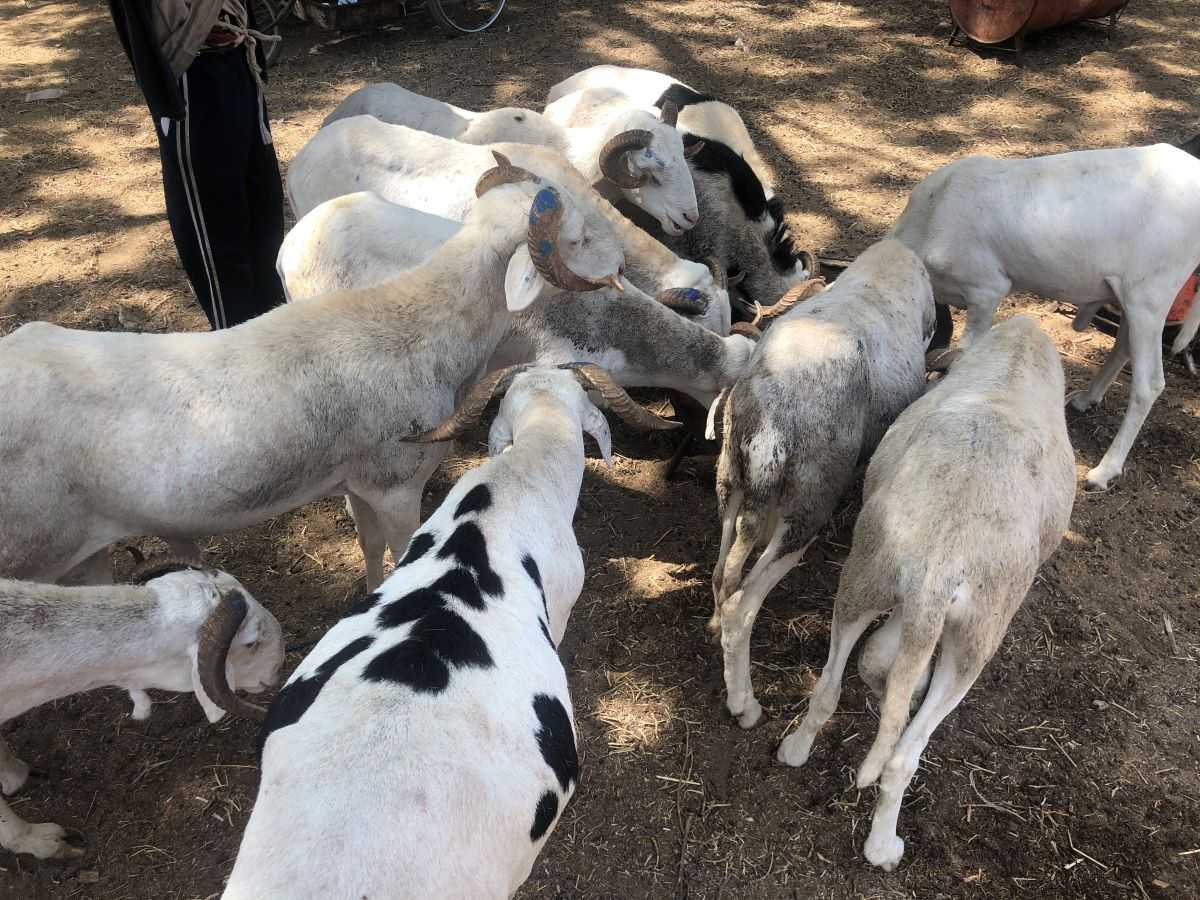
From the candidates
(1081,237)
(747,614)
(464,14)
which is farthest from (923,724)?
(464,14)

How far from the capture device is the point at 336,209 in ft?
15.1

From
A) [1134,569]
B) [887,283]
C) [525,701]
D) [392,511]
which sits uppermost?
[887,283]

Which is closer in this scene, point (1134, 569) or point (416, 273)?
point (416, 273)

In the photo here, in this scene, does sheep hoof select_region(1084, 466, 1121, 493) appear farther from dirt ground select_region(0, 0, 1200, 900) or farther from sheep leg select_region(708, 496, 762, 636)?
sheep leg select_region(708, 496, 762, 636)

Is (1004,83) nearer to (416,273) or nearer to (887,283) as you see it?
(887,283)

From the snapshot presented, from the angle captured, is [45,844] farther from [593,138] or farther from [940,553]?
[593,138]

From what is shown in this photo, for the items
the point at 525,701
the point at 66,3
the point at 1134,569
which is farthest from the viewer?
the point at 66,3

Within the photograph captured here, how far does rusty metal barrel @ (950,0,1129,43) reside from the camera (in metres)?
9.54

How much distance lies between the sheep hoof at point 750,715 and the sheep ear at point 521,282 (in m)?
2.04

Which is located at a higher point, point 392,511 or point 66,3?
point 66,3

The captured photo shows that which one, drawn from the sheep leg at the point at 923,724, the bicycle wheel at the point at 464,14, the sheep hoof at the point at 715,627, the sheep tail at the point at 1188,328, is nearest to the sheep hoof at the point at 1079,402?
the sheep tail at the point at 1188,328

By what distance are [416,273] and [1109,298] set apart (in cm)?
410

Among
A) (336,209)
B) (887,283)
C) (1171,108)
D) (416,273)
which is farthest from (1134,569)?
(1171,108)

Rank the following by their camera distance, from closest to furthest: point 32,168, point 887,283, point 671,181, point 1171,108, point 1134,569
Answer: point 887,283
point 1134,569
point 671,181
point 32,168
point 1171,108
